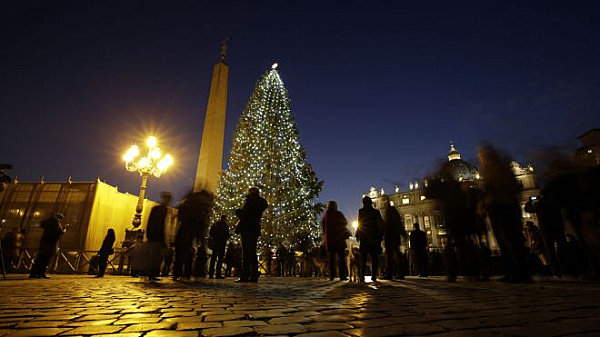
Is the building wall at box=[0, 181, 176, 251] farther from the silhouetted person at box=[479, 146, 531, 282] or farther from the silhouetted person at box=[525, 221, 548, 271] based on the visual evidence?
the silhouetted person at box=[525, 221, 548, 271]

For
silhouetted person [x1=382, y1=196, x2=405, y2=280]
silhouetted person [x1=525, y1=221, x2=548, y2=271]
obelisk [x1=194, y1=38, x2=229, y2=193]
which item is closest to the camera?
silhouetted person [x1=382, y1=196, x2=405, y2=280]

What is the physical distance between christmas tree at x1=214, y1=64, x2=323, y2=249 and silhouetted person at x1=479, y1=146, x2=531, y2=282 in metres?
11.4

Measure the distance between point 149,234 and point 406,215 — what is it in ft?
253

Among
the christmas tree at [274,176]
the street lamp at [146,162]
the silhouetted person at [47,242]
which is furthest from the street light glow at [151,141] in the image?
the christmas tree at [274,176]

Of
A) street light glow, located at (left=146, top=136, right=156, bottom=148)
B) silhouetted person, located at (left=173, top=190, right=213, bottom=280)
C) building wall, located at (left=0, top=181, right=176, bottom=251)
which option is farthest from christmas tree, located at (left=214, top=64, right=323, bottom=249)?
silhouetted person, located at (left=173, top=190, right=213, bottom=280)

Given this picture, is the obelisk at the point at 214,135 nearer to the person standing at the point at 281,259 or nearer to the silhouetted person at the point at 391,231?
the person standing at the point at 281,259

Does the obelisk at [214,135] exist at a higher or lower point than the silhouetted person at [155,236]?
higher

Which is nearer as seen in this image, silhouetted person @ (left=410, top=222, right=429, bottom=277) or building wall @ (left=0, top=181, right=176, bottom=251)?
silhouetted person @ (left=410, top=222, right=429, bottom=277)

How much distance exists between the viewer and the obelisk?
629 inches

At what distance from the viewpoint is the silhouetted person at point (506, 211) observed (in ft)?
18.4

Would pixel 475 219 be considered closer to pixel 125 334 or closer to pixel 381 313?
pixel 381 313

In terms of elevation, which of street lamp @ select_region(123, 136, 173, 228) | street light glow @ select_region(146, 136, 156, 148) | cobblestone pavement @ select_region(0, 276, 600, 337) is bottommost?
cobblestone pavement @ select_region(0, 276, 600, 337)

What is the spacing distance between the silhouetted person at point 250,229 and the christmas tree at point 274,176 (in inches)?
360

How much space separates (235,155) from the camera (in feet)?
58.9
